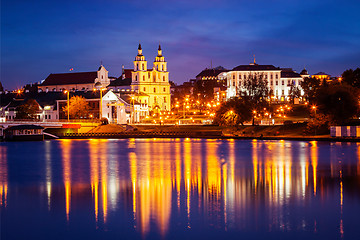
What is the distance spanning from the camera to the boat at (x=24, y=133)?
269ft

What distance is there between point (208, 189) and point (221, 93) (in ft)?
468

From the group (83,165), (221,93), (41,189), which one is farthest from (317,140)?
(221,93)

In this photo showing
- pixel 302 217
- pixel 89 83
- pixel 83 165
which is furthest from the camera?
pixel 89 83

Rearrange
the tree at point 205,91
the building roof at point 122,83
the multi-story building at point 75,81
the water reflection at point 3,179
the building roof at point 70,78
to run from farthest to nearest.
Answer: the tree at point 205,91 → the building roof at point 70,78 → the multi-story building at point 75,81 → the building roof at point 122,83 → the water reflection at point 3,179

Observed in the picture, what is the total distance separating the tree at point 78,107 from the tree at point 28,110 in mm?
7074

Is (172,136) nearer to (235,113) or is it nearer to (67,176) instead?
(235,113)

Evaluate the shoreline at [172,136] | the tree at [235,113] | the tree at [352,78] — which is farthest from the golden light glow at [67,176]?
the tree at [352,78]

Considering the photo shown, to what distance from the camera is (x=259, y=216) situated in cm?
2372

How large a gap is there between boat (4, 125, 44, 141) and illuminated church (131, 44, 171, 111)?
2650 inches

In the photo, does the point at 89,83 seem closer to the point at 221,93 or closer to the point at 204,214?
the point at 221,93

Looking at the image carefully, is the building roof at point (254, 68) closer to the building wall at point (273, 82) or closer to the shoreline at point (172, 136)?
the building wall at point (273, 82)

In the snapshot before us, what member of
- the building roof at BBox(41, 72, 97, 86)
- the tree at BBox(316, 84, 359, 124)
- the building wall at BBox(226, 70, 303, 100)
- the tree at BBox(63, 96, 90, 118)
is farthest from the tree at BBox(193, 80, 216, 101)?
the tree at BBox(316, 84, 359, 124)

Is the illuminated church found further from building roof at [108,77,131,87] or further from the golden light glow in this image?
the golden light glow

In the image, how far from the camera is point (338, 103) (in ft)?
225
